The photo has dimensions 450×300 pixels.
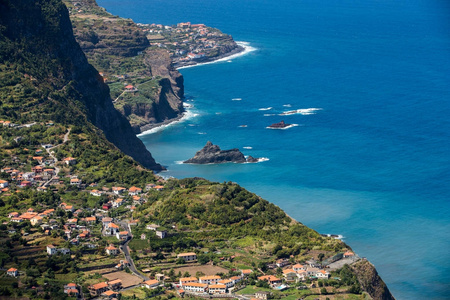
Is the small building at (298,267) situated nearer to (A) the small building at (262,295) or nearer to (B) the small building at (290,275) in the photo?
(B) the small building at (290,275)

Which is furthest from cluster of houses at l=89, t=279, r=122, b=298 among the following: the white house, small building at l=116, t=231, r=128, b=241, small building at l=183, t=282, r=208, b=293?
small building at l=116, t=231, r=128, b=241

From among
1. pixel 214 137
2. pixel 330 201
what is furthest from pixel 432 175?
pixel 214 137

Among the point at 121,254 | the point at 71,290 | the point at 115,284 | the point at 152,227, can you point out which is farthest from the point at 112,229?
the point at 71,290

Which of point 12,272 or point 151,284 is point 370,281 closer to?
point 151,284

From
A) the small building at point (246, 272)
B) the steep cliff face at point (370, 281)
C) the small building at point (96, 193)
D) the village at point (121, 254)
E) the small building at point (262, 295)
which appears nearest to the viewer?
the small building at point (262, 295)

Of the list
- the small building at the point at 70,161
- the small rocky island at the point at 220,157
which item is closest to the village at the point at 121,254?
the small building at the point at 70,161

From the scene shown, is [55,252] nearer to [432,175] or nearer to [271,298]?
[271,298]
